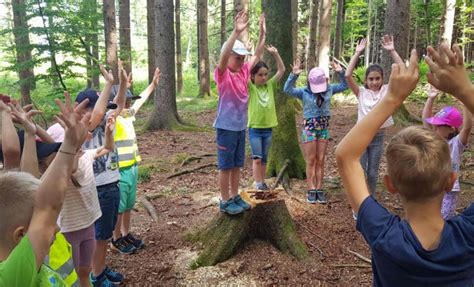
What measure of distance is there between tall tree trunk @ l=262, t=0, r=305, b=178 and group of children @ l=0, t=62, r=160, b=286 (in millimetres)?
2611

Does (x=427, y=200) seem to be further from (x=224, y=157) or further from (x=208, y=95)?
(x=208, y=95)

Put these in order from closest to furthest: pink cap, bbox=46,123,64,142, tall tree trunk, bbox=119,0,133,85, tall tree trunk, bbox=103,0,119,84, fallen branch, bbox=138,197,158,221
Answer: pink cap, bbox=46,123,64,142
fallen branch, bbox=138,197,158,221
tall tree trunk, bbox=103,0,119,84
tall tree trunk, bbox=119,0,133,85

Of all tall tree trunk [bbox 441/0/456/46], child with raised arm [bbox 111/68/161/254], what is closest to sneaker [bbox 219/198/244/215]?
child with raised arm [bbox 111/68/161/254]

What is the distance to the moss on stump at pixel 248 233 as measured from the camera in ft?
14.0

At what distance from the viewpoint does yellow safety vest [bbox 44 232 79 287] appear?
241cm

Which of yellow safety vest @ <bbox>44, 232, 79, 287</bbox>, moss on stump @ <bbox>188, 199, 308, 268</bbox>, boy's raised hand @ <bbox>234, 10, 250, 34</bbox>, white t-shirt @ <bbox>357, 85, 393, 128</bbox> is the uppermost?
boy's raised hand @ <bbox>234, 10, 250, 34</bbox>

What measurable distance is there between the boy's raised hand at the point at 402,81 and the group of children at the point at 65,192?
56.6 inches

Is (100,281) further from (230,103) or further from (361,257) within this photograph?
(361,257)

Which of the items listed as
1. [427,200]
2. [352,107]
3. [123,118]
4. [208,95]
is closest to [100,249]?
[123,118]

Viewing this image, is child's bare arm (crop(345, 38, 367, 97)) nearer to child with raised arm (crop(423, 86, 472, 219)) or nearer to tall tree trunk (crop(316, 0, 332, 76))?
child with raised arm (crop(423, 86, 472, 219))

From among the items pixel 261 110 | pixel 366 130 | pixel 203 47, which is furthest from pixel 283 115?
pixel 203 47

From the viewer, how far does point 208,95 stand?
21.1 metres

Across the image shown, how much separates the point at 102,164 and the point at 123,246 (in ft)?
4.56

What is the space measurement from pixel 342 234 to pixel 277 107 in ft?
8.86
